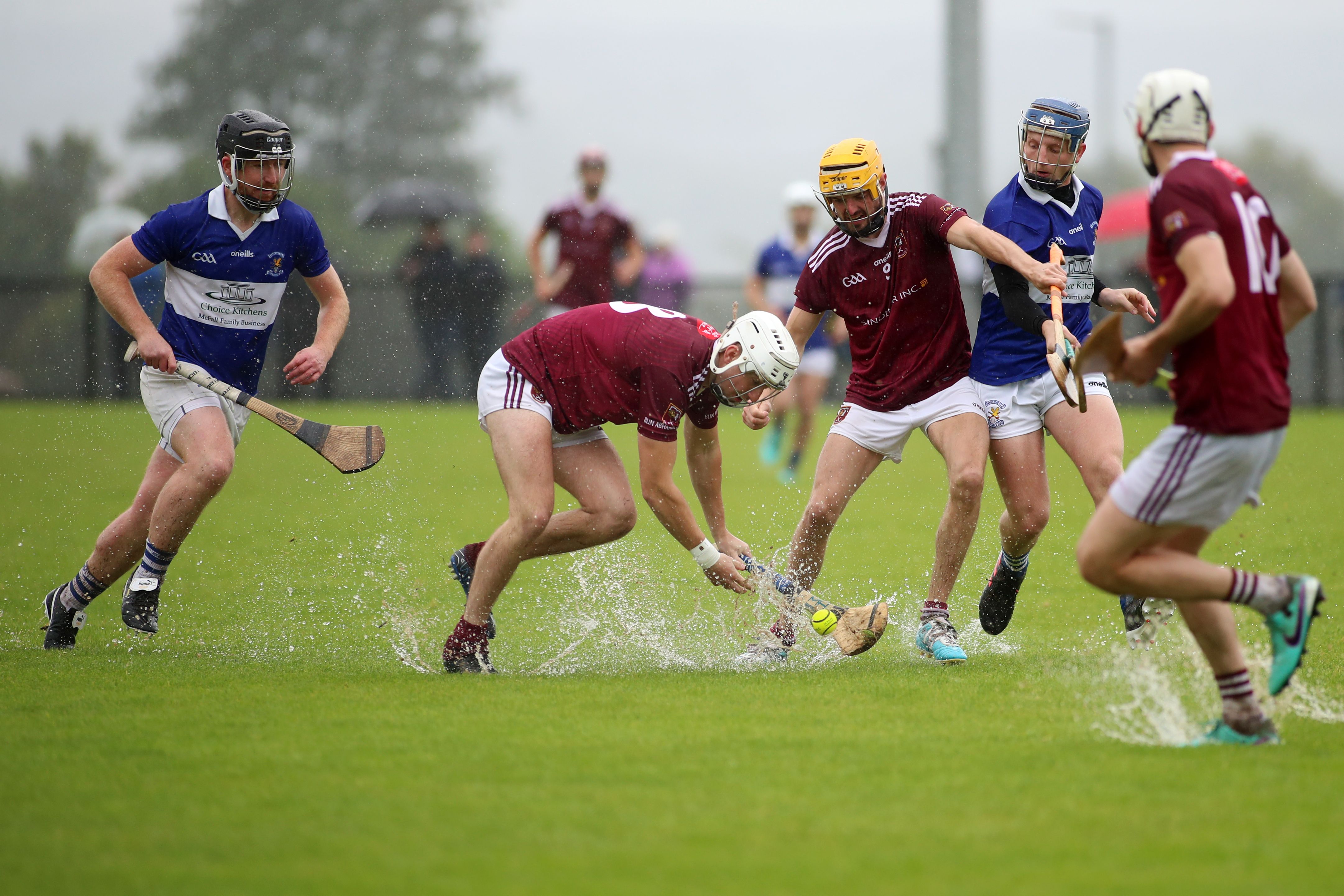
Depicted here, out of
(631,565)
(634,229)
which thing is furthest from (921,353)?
(634,229)

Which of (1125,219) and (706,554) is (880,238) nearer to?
(706,554)

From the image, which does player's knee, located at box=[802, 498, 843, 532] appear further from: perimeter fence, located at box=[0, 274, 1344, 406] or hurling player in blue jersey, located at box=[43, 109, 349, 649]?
perimeter fence, located at box=[0, 274, 1344, 406]

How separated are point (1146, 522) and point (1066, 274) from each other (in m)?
1.98

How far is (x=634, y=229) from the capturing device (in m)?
13.3

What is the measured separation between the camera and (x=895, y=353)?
5867 millimetres

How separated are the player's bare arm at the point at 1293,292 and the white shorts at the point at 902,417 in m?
1.66

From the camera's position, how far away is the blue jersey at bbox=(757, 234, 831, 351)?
43.0 feet

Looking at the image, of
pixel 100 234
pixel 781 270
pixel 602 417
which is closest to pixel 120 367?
pixel 100 234

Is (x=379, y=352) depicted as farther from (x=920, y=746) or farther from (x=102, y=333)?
(x=920, y=746)

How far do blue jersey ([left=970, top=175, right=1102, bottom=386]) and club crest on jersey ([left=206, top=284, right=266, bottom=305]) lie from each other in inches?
123

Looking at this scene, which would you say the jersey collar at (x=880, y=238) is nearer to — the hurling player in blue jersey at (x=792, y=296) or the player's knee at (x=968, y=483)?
the player's knee at (x=968, y=483)

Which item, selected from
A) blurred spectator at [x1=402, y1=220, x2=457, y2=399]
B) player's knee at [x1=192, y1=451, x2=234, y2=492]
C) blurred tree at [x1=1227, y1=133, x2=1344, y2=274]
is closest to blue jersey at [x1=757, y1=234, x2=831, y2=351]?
blurred spectator at [x1=402, y1=220, x2=457, y2=399]

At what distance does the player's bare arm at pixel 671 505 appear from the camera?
5230mm

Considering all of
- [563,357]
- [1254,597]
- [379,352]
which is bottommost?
[379,352]
